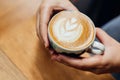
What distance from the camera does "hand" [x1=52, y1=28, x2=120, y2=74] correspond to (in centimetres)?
60

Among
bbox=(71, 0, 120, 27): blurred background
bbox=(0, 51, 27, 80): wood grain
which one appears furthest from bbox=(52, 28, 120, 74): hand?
bbox=(71, 0, 120, 27): blurred background

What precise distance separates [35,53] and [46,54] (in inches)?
1.2

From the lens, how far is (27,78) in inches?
25.1

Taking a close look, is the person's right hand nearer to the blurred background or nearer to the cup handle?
the cup handle

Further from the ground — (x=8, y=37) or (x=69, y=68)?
(x=8, y=37)

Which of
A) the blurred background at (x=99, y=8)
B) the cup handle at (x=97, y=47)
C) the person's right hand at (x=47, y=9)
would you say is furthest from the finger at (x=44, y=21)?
the blurred background at (x=99, y=8)

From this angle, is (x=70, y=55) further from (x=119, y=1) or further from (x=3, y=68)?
(x=119, y=1)

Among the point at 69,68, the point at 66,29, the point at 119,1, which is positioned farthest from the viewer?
the point at 119,1

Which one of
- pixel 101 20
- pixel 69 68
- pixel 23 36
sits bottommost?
pixel 101 20

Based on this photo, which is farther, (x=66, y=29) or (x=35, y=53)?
(x=35, y=53)

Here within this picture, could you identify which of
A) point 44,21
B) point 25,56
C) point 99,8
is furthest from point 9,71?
point 99,8

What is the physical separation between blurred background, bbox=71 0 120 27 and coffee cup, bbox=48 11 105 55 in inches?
18.6

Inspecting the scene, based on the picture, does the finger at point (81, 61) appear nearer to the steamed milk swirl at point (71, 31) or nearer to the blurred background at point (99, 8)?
the steamed milk swirl at point (71, 31)

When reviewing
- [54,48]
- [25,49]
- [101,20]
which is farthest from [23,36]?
[101,20]
